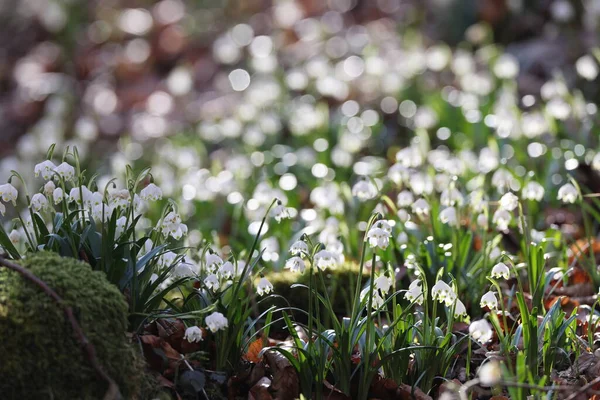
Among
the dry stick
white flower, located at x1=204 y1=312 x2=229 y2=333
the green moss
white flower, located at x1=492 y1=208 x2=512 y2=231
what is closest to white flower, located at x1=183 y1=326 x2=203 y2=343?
white flower, located at x1=204 y1=312 x2=229 y2=333

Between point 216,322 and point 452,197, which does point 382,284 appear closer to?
Answer: point 216,322

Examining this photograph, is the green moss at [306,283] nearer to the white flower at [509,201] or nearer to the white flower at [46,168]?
the white flower at [509,201]

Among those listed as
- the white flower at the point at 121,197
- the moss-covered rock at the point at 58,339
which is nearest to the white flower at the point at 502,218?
the white flower at the point at 121,197

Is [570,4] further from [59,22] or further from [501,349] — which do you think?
[59,22]

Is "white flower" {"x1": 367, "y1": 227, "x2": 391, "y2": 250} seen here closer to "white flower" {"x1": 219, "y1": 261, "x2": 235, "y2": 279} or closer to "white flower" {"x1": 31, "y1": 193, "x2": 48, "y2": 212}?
"white flower" {"x1": 219, "y1": 261, "x2": 235, "y2": 279}

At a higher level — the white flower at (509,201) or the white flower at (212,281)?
the white flower at (212,281)

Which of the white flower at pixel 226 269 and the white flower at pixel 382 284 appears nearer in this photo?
the white flower at pixel 382 284
